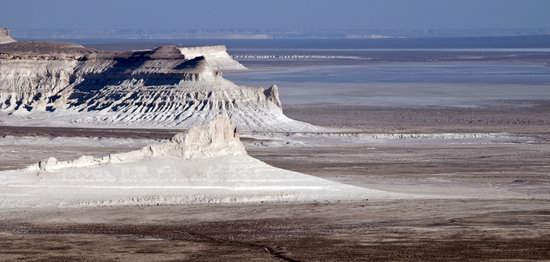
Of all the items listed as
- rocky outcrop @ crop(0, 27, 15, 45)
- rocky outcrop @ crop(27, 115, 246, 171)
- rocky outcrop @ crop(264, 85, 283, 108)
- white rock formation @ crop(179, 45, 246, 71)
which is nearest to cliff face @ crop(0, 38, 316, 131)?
rocky outcrop @ crop(264, 85, 283, 108)

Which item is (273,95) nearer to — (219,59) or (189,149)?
(189,149)

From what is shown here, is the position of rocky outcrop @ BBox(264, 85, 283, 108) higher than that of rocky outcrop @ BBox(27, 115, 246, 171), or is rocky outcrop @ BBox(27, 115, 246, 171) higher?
rocky outcrop @ BBox(264, 85, 283, 108)

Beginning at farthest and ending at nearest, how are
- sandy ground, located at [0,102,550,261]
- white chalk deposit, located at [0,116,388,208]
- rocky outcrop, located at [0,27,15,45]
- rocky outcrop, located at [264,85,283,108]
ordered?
1. rocky outcrop, located at [0,27,15,45]
2. rocky outcrop, located at [264,85,283,108]
3. white chalk deposit, located at [0,116,388,208]
4. sandy ground, located at [0,102,550,261]

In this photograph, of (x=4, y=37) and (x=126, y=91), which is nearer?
(x=126, y=91)

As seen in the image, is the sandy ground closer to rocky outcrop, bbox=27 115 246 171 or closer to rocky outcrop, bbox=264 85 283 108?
rocky outcrop, bbox=27 115 246 171

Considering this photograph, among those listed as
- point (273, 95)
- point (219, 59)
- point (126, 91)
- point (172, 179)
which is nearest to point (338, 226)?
point (172, 179)

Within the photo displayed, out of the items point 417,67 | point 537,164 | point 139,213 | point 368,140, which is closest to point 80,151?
point 368,140
